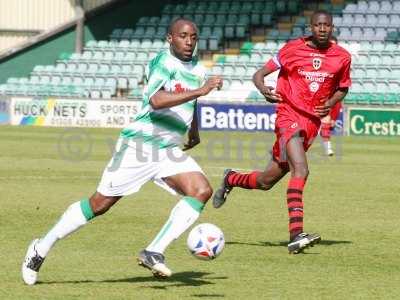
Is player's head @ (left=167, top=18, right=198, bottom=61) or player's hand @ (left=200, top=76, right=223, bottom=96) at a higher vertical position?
player's head @ (left=167, top=18, right=198, bottom=61)

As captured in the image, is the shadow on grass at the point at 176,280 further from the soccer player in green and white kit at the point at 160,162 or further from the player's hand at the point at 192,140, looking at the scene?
the player's hand at the point at 192,140

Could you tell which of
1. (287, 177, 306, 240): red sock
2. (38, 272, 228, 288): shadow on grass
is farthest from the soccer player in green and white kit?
(287, 177, 306, 240): red sock

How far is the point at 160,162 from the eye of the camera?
7996 mm

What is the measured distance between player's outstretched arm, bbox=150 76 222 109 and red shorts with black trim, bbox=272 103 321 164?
2.74 meters

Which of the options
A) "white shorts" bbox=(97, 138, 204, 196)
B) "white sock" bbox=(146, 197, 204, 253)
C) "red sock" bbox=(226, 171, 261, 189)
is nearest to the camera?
"white sock" bbox=(146, 197, 204, 253)

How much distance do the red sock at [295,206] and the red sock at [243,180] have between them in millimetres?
986

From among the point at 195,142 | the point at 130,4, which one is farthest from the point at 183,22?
the point at 130,4

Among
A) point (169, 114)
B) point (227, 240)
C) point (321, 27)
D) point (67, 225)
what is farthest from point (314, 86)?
point (67, 225)

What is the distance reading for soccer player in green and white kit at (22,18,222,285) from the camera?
7.80 m

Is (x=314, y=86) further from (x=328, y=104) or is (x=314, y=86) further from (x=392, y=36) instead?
→ (x=392, y=36)

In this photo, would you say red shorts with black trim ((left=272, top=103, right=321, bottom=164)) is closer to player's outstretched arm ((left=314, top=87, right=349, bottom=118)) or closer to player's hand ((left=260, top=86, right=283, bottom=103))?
player's outstretched arm ((left=314, top=87, right=349, bottom=118))

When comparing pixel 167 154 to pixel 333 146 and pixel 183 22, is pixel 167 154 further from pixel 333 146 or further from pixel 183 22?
pixel 333 146

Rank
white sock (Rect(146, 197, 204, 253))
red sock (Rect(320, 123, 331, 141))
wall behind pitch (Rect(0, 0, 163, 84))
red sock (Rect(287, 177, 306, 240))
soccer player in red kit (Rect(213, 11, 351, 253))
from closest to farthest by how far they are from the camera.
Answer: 1. white sock (Rect(146, 197, 204, 253))
2. red sock (Rect(287, 177, 306, 240))
3. soccer player in red kit (Rect(213, 11, 351, 253))
4. red sock (Rect(320, 123, 331, 141))
5. wall behind pitch (Rect(0, 0, 163, 84))

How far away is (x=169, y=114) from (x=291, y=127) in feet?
8.31
